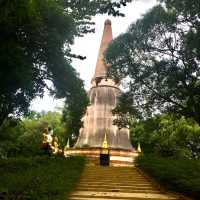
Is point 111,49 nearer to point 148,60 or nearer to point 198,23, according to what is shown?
point 148,60

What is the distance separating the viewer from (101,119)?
30172 millimetres

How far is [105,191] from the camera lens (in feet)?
37.9

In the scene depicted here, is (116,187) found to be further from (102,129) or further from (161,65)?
(102,129)

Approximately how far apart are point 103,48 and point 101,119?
6521 millimetres

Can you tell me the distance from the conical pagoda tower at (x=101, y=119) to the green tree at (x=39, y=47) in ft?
41.2

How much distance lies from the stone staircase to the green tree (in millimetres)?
3844

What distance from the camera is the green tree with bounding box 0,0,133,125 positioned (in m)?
11.3

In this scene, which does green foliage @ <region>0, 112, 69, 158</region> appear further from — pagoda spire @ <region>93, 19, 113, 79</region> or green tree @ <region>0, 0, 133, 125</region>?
green tree @ <region>0, 0, 133, 125</region>

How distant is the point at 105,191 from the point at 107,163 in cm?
1426

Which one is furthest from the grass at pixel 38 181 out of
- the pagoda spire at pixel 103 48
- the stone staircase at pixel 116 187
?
the pagoda spire at pixel 103 48

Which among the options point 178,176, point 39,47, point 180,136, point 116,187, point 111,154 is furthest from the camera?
point 180,136

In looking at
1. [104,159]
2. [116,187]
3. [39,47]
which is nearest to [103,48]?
[104,159]

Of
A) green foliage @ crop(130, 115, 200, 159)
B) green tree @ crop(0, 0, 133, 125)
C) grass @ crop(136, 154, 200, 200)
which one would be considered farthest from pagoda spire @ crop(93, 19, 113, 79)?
grass @ crop(136, 154, 200, 200)

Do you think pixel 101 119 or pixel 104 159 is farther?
pixel 101 119
